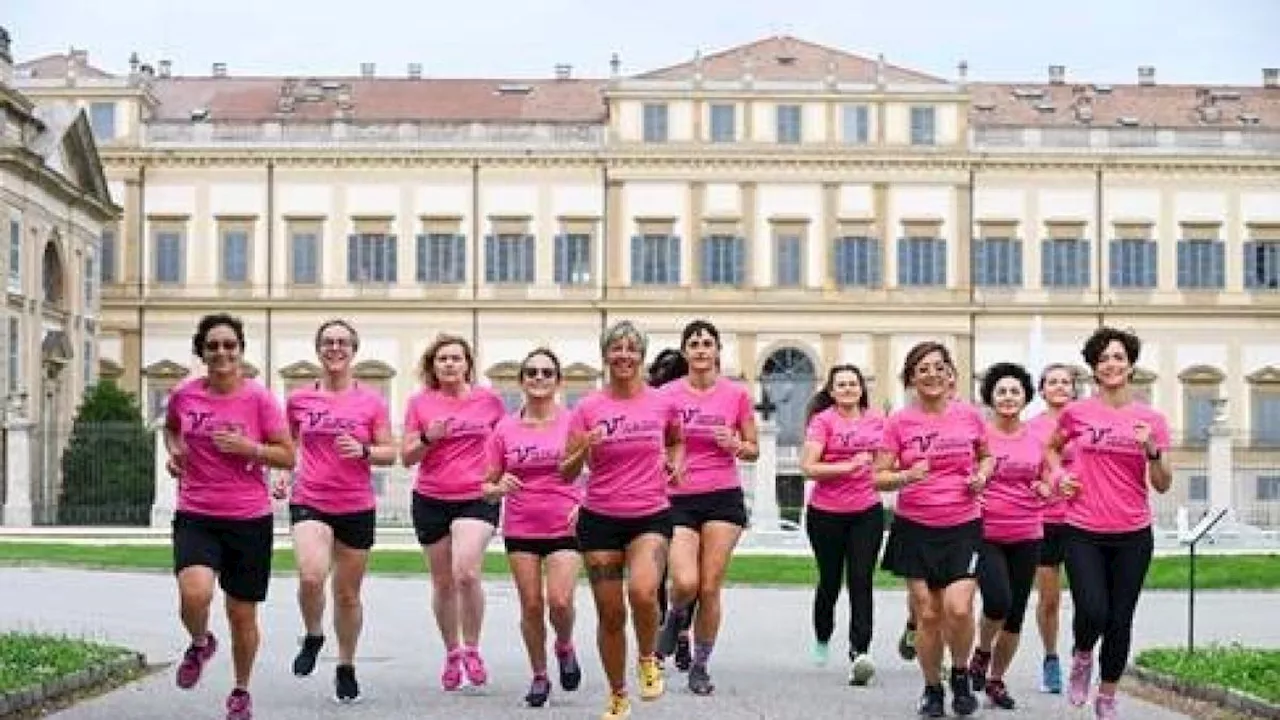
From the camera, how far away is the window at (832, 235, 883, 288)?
53875 mm

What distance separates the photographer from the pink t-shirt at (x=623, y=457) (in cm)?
917

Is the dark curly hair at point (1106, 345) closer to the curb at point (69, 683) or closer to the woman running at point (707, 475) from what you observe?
the woman running at point (707, 475)

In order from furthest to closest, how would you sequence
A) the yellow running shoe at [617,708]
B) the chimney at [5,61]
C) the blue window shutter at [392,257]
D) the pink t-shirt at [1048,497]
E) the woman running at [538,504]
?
1. the blue window shutter at [392,257]
2. the chimney at [5,61]
3. the pink t-shirt at [1048,497]
4. the woman running at [538,504]
5. the yellow running shoe at [617,708]

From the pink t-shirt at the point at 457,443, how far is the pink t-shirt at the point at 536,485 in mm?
540

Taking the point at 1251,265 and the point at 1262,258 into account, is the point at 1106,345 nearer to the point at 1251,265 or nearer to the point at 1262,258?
the point at 1251,265

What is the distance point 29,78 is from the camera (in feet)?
178

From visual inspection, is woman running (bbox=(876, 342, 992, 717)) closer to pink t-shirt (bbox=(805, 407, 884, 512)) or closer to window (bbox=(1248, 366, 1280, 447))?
pink t-shirt (bbox=(805, 407, 884, 512))

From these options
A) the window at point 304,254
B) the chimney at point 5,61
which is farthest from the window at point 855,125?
the chimney at point 5,61

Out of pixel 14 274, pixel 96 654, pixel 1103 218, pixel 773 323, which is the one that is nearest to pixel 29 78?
pixel 14 274

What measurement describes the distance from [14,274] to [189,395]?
3496cm

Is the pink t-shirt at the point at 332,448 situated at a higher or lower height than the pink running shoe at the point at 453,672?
higher

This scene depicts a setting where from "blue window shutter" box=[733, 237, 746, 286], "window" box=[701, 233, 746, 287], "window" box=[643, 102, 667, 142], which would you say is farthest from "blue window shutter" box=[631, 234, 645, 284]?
"window" box=[643, 102, 667, 142]

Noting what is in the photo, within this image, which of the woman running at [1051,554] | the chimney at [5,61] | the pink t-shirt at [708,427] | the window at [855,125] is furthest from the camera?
the window at [855,125]

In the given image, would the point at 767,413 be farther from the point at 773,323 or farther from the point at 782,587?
the point at 782,587
